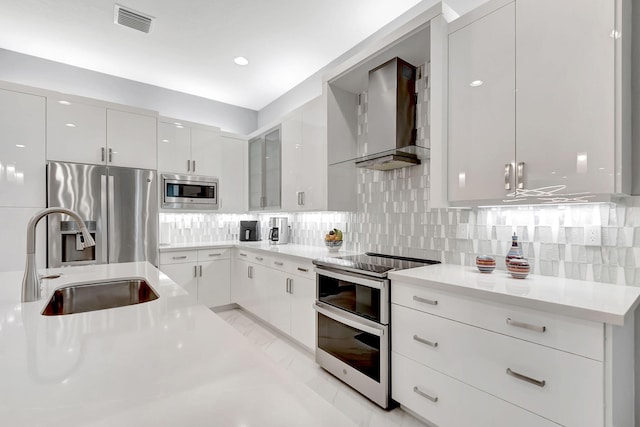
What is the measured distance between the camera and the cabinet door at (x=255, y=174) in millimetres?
4211

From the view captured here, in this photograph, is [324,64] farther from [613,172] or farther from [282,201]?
[613,172]

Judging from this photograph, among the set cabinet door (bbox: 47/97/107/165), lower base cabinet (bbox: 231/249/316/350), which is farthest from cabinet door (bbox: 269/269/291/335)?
cabinet door (bbox: 47/97/107/165)

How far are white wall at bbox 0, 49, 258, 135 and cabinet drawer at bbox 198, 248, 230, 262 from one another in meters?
1.87

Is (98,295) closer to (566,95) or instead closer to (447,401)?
(447,401)

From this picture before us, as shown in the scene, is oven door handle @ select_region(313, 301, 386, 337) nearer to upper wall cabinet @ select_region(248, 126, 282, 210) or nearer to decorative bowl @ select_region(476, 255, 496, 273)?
decorative bowl @ select_region(476, 255, 496, 273)

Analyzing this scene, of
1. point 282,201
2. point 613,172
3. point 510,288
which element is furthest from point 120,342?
point 282,201

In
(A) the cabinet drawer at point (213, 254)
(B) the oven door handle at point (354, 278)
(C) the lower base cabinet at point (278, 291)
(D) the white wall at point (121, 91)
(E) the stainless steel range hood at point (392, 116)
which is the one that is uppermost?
(D) the white wall at point (121, 91)

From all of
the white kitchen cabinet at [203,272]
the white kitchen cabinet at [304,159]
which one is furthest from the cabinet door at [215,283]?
the white kitchen cabinet at [304,159]

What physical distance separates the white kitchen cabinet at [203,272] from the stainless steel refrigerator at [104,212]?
0.22 metres

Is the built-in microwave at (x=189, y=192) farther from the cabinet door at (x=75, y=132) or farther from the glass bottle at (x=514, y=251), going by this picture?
the glass bottle at (x=514, y=251)

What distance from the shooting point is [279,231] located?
3.98 meters

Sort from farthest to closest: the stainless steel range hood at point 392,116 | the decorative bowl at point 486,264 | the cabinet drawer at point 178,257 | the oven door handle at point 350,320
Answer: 1. the cabinet drawer at point 178,257
2. the stainless steel range hood at point 392,116
3. the oven door handle at point 350,320
4. the decorative bowl at point 486,264

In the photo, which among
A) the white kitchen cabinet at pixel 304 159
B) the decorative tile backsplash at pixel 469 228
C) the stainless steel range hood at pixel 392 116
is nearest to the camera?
the decorative tile backsplash at pixel 469 228

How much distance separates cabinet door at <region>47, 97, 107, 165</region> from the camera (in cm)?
300
